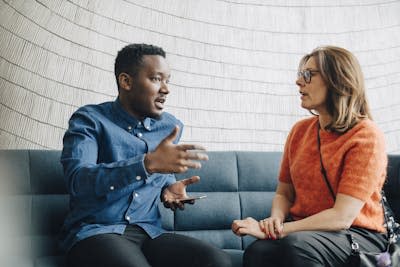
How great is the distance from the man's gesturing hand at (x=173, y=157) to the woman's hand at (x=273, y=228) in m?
0.42

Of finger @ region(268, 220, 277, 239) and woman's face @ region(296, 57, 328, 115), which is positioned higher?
woman's face @ region(296, 57, 328, 115)

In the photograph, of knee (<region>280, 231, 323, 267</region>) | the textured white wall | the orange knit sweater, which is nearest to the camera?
knee (<region>280, 231, 323, 267</region>)

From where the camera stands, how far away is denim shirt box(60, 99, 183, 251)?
61.2 inches

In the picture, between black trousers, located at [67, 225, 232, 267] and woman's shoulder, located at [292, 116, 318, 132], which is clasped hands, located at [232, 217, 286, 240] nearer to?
black trousers, located at [67, 225, 232, 267]

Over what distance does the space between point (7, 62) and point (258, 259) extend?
148 centimetres

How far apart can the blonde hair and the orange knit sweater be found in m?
0.04

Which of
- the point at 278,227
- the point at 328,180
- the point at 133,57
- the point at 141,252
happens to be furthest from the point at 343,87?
the point at 141,252

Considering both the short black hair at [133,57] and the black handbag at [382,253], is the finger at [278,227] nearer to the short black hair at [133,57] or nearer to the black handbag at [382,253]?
the black handbag at [382,253]

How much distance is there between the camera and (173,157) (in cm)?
144

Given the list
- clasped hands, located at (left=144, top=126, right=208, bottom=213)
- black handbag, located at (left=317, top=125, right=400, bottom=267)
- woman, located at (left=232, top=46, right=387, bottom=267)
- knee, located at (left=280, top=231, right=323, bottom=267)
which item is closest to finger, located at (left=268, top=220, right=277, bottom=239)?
woman, located at (left=232, top=46, right=387, bottom=267)

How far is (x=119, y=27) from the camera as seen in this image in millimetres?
2418

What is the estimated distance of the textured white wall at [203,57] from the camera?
2260 mm

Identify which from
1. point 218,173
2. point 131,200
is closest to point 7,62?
point 131,200

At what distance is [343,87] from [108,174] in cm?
92
